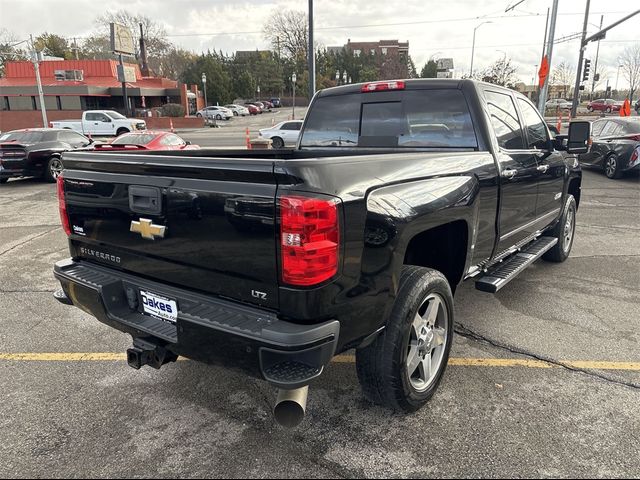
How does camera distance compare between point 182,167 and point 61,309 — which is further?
point 61,309

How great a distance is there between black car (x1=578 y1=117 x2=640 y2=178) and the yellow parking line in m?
10.6

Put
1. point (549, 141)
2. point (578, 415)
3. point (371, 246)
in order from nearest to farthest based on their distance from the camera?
point (371, 246)
point (578, 415)
point (549, 141)

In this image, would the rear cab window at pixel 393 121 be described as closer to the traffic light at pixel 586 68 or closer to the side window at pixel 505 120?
the side window at pixel 505 120

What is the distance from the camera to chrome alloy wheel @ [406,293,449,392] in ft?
9.28

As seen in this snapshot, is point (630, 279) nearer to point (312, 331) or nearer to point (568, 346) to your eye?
point (568, 346)

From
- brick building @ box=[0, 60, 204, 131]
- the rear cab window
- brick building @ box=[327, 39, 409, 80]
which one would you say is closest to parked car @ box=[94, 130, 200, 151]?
the rear cab window

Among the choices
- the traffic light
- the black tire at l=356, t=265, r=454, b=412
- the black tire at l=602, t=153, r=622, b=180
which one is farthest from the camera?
the traffic light

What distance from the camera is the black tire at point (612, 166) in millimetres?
12671

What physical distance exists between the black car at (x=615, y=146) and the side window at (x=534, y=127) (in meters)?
8.72

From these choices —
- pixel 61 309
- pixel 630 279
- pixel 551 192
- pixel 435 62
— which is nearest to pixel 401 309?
pixel 551 192

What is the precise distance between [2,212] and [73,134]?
6.24m

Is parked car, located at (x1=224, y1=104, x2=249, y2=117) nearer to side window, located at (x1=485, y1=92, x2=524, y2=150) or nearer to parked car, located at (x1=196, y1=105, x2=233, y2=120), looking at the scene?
parked car, located at (x1=196, y1=105, x2=233, y2=120)

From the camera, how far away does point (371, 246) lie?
2312 millimetres

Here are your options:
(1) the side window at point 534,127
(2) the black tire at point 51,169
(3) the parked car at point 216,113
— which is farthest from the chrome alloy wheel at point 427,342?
(3) the parked car at point 216,113
